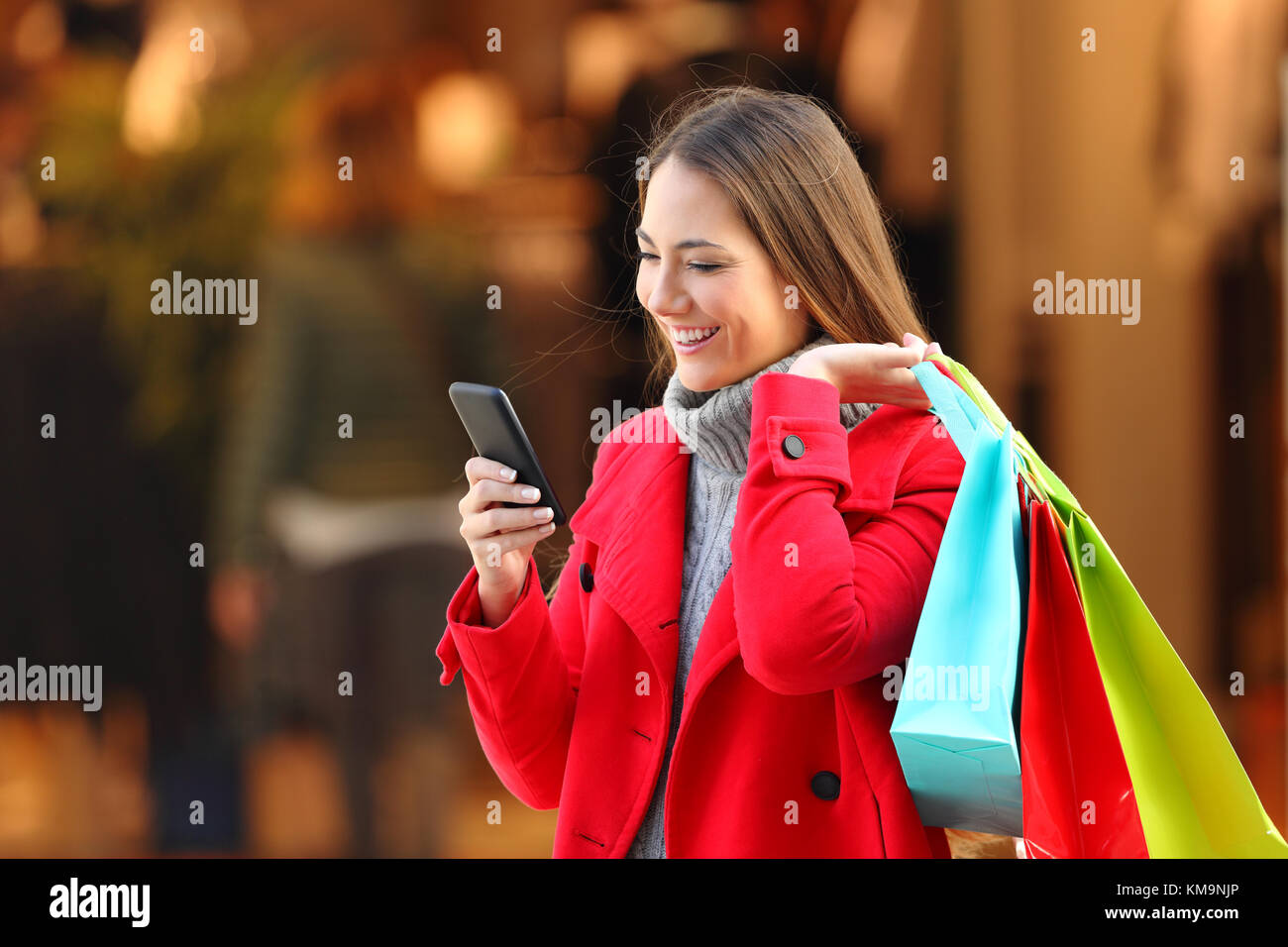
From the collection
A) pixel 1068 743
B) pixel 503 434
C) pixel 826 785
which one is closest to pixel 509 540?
pixel 503 434

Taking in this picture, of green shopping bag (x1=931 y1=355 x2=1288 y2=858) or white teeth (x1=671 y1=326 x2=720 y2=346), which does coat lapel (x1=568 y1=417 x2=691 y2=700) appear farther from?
green shopping bag (x1=931 y1=355 x2=1288 y2=858)

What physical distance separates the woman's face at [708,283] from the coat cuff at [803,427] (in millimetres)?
128

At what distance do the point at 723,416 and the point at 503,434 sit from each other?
28 centimetres

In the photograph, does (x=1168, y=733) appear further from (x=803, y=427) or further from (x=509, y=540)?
(x=509, y=540)

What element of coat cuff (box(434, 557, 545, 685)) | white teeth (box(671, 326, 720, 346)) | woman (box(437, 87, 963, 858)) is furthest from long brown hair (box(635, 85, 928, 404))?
coat cuff (box(434, 557, 545, 685))

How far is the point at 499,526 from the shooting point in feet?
5.08

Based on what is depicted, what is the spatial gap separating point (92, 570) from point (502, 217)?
1801mm

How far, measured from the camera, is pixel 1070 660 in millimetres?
1286

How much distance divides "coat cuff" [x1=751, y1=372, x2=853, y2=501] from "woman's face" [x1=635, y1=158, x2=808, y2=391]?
13 centimetres

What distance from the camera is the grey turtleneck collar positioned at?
1.54 meters

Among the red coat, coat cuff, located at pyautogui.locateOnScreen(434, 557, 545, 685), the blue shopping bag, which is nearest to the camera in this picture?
the blue shopping bag

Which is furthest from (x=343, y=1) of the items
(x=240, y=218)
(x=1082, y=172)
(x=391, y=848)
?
(x=391, y=848)

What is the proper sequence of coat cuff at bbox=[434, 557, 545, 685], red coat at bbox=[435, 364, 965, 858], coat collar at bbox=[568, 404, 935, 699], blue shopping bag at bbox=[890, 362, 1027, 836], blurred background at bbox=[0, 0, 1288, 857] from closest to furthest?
blue shopping bag at bbox=[890, 362, 1027, 836]
red coat at bbox=[435, 364, 965, 858]
coat collar at bbox=[568, 404, 935, 699]
coat cuff at bbox=[434, 557, 545, 685]
blurred background at bbox=[0, 0, 1288, 857]

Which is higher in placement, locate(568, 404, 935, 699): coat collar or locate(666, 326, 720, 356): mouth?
locate(666, 326, 720, 356): mouth
